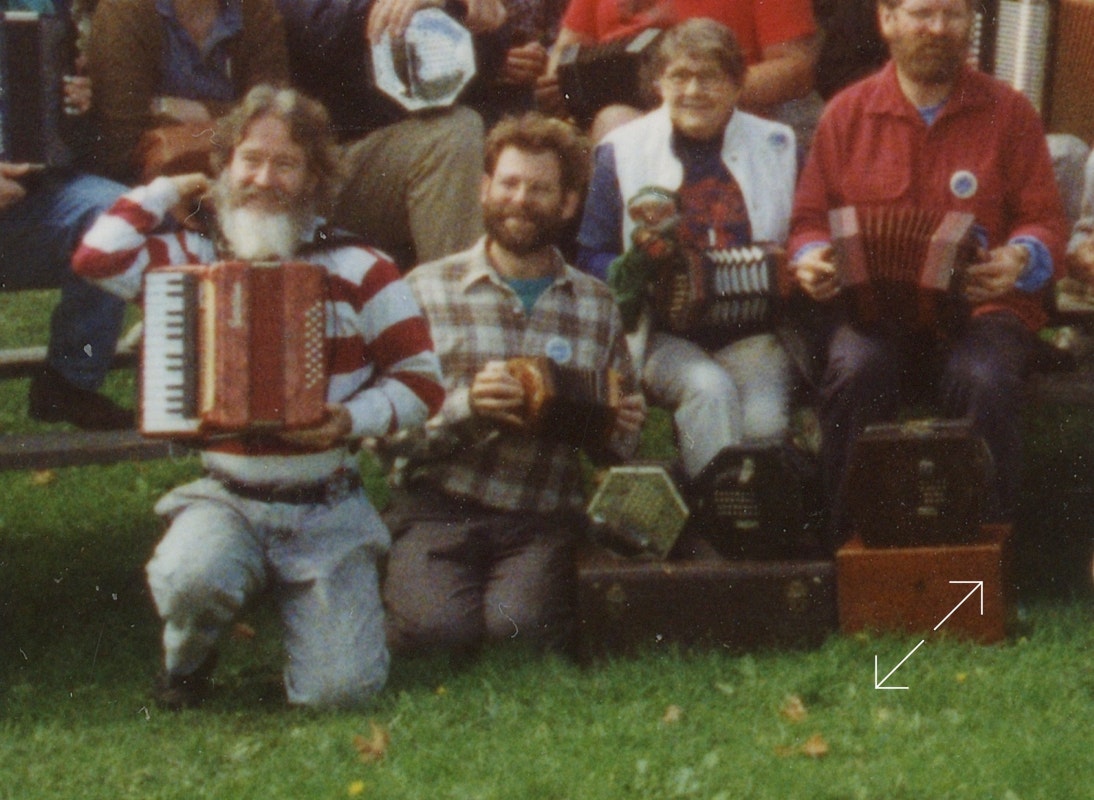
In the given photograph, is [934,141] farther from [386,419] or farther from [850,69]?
[386,419]

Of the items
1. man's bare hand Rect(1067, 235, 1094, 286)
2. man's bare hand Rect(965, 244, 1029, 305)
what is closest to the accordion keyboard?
man's bare hand Rect(965, 244, 1029, 305)

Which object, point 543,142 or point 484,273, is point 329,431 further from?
point 543,142

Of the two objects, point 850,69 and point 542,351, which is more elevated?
point 850,69

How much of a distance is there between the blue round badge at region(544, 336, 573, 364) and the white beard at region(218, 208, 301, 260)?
89 centimetres

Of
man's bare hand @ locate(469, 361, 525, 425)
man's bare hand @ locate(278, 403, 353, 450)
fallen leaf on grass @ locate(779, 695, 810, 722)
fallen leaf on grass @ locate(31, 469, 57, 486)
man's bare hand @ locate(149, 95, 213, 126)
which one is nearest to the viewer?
fallen leaf on grass @ locate(779, 695, 810, 722)

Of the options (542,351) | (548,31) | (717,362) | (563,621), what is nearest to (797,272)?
(717,362)

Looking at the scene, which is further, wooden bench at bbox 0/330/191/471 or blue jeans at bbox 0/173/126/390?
blue jeans at bbox 0/173/126/390

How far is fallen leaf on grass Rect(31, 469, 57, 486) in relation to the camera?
773 centimetres

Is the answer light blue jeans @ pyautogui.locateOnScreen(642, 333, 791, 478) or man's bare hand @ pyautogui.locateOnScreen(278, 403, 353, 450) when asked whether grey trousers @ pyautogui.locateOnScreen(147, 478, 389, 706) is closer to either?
man's bare hand @ pyautogui.locateOnScreen(278, 403, 353, 450)

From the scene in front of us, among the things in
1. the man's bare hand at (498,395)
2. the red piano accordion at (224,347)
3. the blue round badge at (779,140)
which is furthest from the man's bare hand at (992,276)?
the red piano accordion at (224,347)

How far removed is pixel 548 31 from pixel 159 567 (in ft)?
9.00


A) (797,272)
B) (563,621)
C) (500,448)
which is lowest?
(563,621)

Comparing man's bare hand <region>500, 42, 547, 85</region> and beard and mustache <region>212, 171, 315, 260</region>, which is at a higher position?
man's bare hand <region>500, 42, 547, 85</region>

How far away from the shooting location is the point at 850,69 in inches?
284
